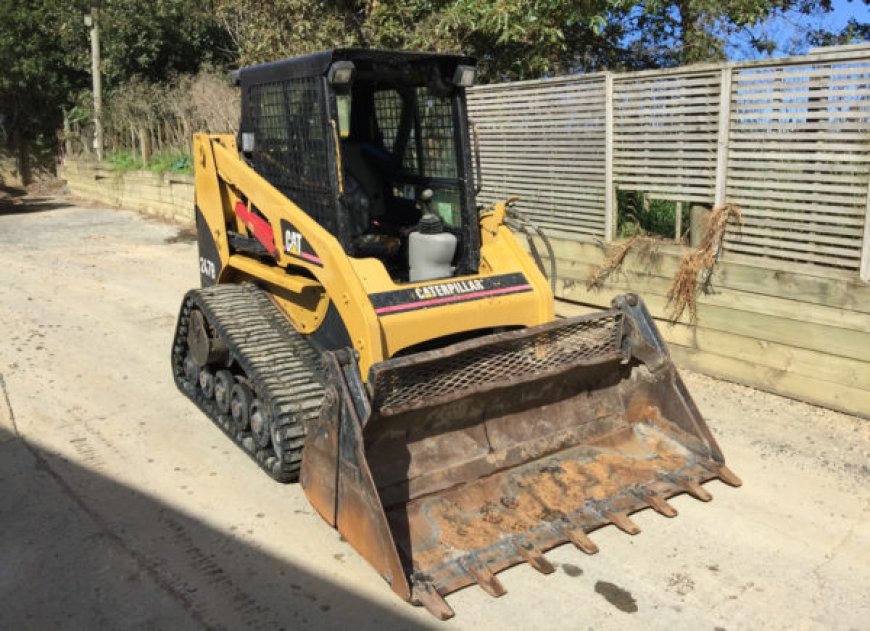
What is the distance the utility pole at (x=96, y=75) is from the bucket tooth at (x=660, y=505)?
19143 mm

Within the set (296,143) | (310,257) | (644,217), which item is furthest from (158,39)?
(310,257)

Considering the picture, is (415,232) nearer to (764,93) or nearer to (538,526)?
(538,526)

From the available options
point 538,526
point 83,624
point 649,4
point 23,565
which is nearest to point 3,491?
point 23,565

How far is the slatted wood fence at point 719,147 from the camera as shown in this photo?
545 cm

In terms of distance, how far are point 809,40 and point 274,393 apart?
33.7 ft

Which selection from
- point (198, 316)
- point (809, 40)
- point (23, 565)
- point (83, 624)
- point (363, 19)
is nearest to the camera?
point (83, 624)

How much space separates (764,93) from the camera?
586cm

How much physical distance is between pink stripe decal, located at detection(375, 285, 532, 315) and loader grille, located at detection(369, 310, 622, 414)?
19.1 inches

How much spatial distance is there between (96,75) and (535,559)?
19733mm

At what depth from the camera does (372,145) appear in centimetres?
553

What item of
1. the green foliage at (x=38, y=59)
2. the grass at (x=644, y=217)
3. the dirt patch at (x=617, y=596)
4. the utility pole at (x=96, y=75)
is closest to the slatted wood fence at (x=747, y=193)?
the grass at (x=644, y=217)

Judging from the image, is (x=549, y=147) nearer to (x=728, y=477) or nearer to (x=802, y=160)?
(x=802, y=160)

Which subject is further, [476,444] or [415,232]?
[415,232]

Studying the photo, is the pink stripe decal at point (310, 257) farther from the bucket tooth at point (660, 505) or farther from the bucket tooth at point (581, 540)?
the bucket tooth at point (660, 505)
